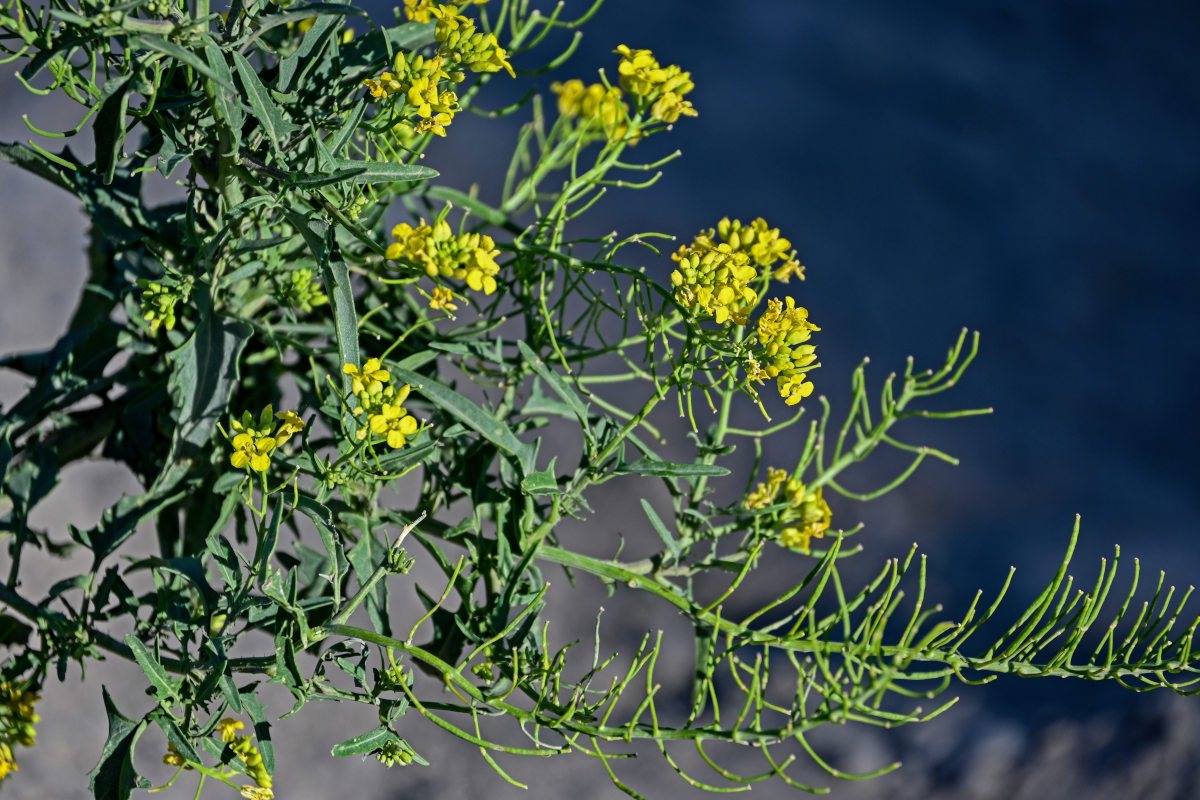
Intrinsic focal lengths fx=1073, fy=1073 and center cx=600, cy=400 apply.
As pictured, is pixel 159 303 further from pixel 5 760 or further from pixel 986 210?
pixel 986 210

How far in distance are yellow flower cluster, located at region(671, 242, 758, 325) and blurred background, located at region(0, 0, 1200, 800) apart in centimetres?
53

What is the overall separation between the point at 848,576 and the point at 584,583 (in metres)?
0.20

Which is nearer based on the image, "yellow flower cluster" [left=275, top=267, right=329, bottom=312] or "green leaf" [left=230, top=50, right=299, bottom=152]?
"green leaf" [left=230, top=50, right=299, bottom=152]

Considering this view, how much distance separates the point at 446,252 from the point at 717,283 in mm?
79

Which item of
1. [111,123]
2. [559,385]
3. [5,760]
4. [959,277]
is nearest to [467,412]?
[559,385]

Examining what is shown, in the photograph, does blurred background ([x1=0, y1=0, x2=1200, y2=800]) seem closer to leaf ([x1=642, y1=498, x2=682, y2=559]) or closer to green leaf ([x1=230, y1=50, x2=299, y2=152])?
leaf ([x1=642, y1=498, x2=682, y2=559])

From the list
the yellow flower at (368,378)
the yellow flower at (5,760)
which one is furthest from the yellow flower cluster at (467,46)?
the yellow flower at (5,760)

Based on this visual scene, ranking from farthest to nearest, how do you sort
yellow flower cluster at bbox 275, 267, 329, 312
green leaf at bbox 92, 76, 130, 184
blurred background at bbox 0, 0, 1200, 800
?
blurred background at bbox 0, 0, 1200, 800
yellow flower cluster at bbox 275, 267, 329, 312
green leaf at bbox 92, 76, 130, 184

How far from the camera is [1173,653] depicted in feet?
1.20

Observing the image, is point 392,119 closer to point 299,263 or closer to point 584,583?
point 299,263

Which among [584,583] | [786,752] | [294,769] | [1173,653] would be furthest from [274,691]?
[1173,653]

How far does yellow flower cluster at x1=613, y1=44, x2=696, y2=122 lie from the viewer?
38 cm

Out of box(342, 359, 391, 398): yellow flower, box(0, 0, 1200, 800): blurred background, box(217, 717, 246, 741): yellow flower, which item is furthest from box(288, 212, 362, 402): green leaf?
box(0, 0, 1200, 800): blurred background

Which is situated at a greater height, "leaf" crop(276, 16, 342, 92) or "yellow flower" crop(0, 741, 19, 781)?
"leaf" crop(276, 16, 342, 92)
